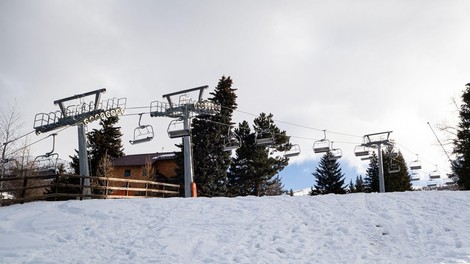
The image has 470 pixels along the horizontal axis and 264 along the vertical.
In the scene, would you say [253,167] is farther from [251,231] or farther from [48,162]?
[251,231]

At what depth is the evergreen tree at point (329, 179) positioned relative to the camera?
5204 cm

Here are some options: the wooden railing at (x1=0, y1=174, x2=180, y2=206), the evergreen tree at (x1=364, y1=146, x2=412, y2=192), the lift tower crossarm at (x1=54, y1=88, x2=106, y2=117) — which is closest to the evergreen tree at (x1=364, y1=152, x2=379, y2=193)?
the evergreen tree at (x1=364, y1=146, x2=412, y2=192)

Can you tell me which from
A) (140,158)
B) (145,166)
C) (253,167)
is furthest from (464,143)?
(140,158)

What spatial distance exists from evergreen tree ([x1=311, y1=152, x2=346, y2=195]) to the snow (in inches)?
1453

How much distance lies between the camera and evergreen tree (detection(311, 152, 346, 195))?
52.0m

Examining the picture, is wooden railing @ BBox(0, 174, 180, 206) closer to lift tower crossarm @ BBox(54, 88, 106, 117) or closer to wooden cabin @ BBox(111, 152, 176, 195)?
wooden cabin @ BBox(111, 152, 176, 195)

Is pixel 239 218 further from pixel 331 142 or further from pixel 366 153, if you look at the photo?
pixel 366 153

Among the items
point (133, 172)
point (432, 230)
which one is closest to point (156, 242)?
point (432, 230)

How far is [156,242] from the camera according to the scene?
11758 millimetres

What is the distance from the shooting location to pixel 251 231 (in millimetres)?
12312

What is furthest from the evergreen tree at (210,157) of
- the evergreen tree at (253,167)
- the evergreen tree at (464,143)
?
the evergreen tree at (464,143)

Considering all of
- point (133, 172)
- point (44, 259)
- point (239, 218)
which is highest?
point (133, 172)

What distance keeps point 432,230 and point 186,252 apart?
7371mm

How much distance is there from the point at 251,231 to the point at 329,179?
42.6 metres
